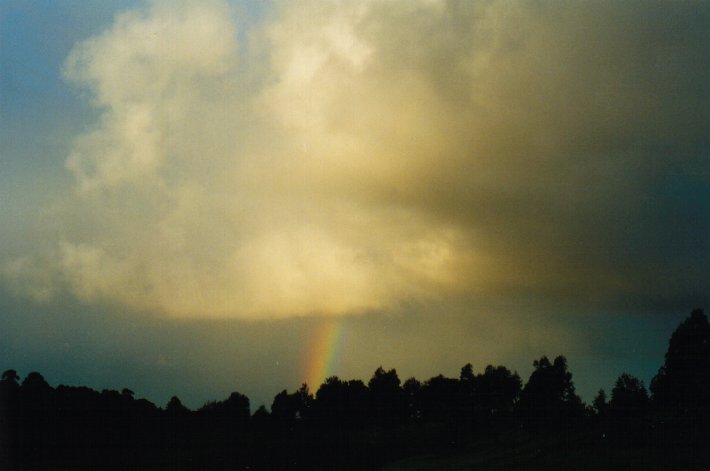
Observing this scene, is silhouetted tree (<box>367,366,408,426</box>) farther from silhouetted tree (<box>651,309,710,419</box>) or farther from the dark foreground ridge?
silhouetted tree (<box>651,309,710,419</box>)

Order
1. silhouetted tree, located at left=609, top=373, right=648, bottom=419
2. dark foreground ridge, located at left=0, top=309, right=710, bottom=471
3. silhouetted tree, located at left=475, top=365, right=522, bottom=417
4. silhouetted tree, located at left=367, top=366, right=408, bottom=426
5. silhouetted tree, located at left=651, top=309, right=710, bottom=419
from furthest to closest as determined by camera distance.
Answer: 1. silhouetted tree, located at left=367, top=366, right=408, bottom=426
2. silhouetted tree, located at left=475, top=365, right=522, bottom=417
3. silhouetted tree, located at left=609, top=373, right=648, bottom=419
4. silhouetted tree, located at left=651, top=309, right=710, bottom=419
5. dark foreground ridge, located at left=0, top=309, right=710, bottom=471

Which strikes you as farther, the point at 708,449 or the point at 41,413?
the point at 41,413

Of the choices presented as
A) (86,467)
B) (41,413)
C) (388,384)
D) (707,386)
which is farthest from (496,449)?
(388,384)

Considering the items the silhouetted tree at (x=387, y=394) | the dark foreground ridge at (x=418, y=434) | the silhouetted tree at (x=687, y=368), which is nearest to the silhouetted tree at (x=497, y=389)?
the dark foreground ridge at (x=418, y=434)

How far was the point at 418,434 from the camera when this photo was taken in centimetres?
10544

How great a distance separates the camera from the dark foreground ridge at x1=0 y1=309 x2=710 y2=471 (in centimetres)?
7188

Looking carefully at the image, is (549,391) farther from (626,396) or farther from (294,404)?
(294,404)

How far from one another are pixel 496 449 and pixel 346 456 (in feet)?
66.1

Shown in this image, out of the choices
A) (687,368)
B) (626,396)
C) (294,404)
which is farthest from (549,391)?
(294,404)

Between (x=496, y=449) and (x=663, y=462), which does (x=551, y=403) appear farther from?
(x=663, y=462)

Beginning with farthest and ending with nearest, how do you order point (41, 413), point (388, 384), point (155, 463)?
1. point (388, 384)
2. point (41, 413)
3. point (155, 463)

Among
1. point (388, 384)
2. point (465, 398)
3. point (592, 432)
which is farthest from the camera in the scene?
point (388, 384)

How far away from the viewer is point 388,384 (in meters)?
164

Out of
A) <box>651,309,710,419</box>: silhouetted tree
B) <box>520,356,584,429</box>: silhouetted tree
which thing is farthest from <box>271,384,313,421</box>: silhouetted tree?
<box>651,309,710,419</box>: silhouetted tree
